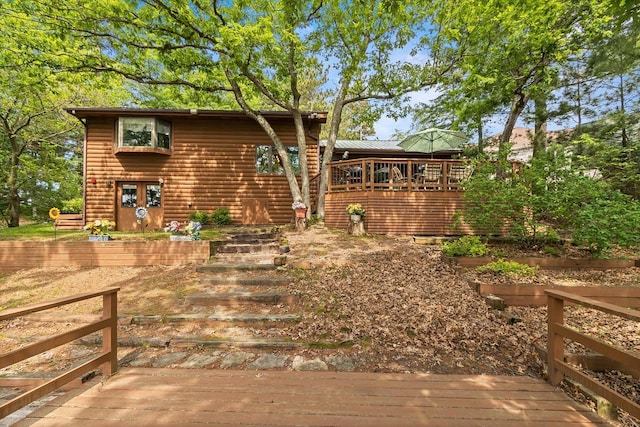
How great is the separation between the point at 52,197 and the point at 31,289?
14.2 metres

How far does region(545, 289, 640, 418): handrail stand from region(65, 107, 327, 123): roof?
32.0ft

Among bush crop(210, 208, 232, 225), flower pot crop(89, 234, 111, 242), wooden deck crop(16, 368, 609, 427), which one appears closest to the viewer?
wooden deck crop(16, 368, 609, 427)

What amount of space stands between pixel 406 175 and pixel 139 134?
398 inches

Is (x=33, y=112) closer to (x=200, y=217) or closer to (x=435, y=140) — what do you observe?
(x=200, y=217)

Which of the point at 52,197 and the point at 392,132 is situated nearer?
the point at 52,197

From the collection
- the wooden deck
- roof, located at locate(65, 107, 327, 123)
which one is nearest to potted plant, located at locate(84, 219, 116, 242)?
the wooden deck

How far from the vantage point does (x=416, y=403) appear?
2.29 m

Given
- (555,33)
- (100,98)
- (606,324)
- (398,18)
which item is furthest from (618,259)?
(100,98)

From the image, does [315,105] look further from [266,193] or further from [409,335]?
[409,335]

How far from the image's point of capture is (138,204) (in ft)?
37.4

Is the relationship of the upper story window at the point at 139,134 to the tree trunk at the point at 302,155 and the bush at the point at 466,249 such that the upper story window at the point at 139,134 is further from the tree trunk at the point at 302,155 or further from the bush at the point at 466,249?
the bush at the point at 466,249

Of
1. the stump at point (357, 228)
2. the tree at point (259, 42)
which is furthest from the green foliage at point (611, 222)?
the tree at point (259, 42)

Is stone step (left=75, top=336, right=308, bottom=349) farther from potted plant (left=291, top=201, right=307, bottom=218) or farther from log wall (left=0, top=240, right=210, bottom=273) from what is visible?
potted plant (left=291, top=201, right=307, bottom=218)

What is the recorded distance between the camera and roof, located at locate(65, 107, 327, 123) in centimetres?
1049
